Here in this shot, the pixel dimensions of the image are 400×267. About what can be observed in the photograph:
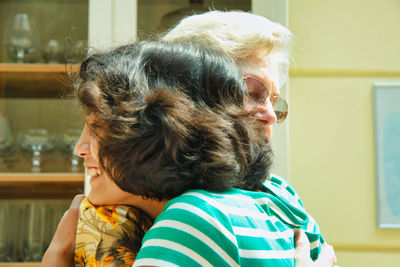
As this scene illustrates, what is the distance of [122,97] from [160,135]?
80 millimetres

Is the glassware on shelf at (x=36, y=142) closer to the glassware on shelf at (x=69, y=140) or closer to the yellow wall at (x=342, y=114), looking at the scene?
the glassware on shelf at (x=69, y=140)

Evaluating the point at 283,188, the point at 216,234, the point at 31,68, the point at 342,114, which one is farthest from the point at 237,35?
the point at 31,68

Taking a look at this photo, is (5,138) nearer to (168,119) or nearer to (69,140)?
(69,140)

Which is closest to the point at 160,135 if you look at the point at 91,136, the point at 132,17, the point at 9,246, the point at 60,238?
the point at 91,136

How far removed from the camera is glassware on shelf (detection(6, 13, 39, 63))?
2.12 metres

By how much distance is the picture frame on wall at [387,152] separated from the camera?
1.78 metres

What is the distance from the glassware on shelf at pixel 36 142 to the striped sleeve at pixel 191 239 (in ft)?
5.26

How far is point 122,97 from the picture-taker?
2.14 feet

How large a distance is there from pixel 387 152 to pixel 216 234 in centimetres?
142

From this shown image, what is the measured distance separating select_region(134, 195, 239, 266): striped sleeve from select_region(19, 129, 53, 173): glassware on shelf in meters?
1.60

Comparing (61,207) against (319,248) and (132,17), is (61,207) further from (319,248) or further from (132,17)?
(319,248)

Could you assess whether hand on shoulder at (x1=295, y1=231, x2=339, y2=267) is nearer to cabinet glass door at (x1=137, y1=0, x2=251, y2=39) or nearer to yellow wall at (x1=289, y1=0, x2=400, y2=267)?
yellow wall at (x1=289, y1=0, x2=400, y2=267)

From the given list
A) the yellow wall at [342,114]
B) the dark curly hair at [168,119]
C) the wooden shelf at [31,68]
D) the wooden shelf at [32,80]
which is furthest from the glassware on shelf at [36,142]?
the dark curly hair at [168,119]

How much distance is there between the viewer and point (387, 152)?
1.80 meters
